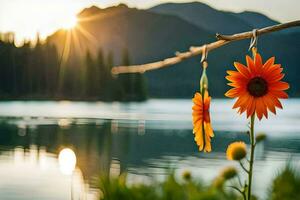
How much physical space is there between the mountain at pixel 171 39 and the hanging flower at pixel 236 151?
379 ft

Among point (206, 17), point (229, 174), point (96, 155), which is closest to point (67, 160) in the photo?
point (96, 155)

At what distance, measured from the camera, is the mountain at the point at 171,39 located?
12662cm

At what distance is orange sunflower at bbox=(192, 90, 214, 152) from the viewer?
65cm

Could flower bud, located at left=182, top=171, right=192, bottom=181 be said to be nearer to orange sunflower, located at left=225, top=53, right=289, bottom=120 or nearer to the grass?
the grass

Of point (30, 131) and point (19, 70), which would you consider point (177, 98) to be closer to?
point (19, 70)

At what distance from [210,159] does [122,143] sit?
9.35 meters

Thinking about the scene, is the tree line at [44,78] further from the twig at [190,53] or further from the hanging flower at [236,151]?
the twig at [190,53]

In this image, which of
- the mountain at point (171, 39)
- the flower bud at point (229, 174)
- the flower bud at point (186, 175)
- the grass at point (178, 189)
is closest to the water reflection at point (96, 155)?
the grass at point (178, 189)

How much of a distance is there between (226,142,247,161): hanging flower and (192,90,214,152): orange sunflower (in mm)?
229

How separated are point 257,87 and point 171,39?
176 metres

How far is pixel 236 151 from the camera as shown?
99 cm

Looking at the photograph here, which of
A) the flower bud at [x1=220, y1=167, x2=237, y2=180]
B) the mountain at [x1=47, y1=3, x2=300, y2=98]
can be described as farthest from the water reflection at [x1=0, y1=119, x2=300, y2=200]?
the mountain at [x1=47, y1=3, x2=300, y2=98]

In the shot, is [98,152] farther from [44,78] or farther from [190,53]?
[44,78]

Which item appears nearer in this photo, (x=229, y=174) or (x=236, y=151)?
(x=236, y=151)
